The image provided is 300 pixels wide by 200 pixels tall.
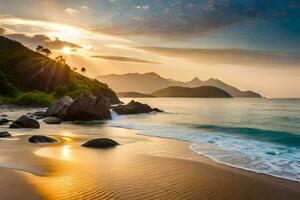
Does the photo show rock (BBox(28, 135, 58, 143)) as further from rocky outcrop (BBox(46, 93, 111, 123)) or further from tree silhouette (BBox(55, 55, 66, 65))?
tree silhouette (BBox(55, 55, 66, 65))

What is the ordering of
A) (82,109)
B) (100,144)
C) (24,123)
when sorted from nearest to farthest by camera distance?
(100,144)
(24,123)
(82,109)

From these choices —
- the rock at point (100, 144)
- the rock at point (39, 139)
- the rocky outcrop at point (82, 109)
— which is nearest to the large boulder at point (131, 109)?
the rocky outcrop at point (82, 109)

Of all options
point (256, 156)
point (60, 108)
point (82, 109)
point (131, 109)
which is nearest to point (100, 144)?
point (256, 156)

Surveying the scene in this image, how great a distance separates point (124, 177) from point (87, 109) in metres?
37.0

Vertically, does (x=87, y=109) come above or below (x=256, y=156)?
above

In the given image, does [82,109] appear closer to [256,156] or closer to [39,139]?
[39,139]

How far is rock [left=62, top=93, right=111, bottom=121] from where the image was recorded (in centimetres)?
4844

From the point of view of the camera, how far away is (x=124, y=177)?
13.4 metres

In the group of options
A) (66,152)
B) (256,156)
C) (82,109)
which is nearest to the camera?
(66,152)

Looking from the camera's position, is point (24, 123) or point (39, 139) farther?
point (24, 123)

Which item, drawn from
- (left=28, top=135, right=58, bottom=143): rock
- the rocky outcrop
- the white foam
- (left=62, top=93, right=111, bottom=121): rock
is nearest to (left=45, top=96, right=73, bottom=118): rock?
the rocky outcrop

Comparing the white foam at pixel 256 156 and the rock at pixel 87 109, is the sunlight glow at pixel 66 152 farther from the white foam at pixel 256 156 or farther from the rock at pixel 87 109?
the rock at pixel 87 109

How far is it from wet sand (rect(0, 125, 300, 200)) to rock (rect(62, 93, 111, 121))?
28.7 meters

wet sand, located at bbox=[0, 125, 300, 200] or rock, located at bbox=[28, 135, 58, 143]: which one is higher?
rock, located at bbox=[28, 135, 58, 143]
